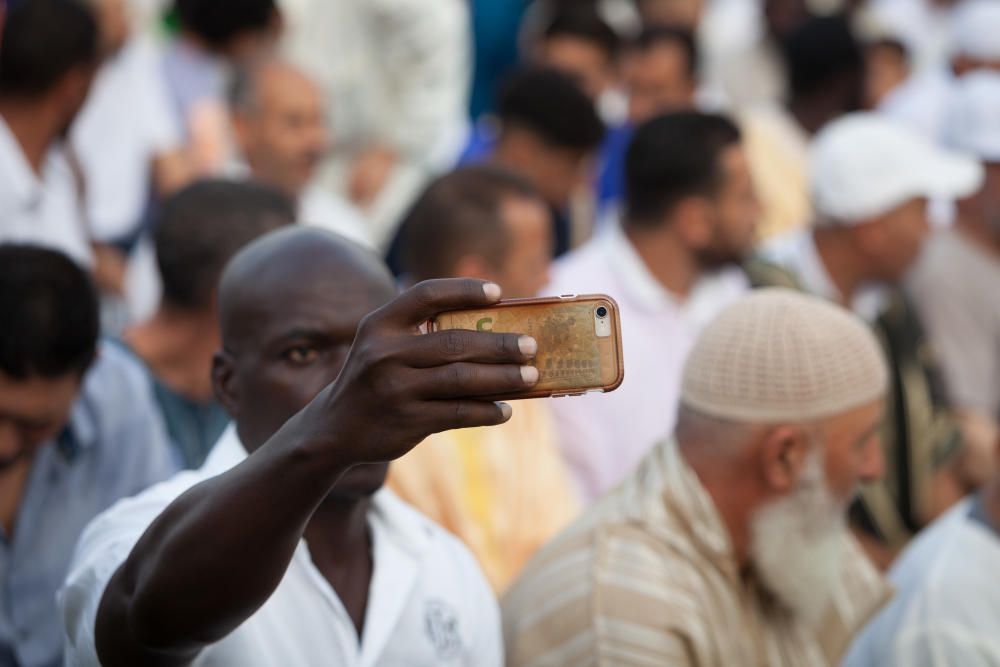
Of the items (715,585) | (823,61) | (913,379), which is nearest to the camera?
(715,585)

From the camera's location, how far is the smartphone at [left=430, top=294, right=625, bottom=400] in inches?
72.8

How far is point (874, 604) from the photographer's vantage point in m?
3.80

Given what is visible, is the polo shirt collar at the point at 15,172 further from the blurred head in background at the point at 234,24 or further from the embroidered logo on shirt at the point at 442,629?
the embroidered logo on shirt at the point at 442,629

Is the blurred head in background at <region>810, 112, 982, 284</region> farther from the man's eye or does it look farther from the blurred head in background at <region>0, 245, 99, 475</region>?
the man's eye

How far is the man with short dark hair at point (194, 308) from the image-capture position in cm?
427

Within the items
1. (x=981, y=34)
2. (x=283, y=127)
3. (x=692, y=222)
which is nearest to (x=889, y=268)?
(x=692, y=222)

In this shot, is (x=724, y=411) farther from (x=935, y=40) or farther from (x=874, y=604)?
(x=935, y=40)

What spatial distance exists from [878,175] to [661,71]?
7.67 feet

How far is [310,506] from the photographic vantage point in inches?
74.7

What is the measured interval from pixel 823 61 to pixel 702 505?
19.3 feet

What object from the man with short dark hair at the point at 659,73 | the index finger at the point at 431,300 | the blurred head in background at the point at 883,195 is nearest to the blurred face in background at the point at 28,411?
the index finger at the point at 431,300

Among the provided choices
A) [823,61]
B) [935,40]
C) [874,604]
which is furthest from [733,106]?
[874,604]

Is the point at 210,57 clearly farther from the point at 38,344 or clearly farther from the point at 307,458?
the point at 307,458

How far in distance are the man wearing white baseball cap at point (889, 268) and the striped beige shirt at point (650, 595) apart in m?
2.00
